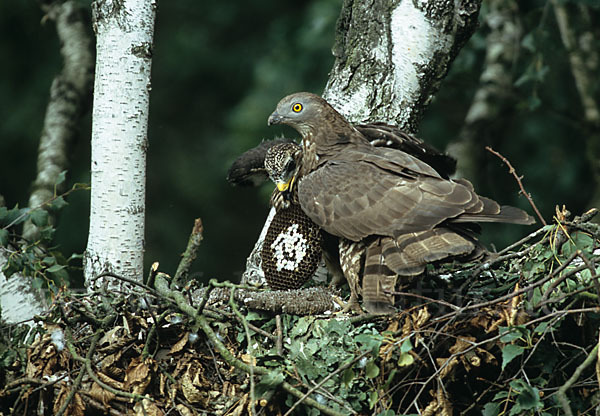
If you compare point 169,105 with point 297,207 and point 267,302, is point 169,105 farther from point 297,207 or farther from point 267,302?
point 267,302

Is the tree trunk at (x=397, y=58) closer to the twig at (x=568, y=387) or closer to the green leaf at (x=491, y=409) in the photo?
the green leaf at (x=491, y=409)

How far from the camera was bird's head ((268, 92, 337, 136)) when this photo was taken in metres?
4.09

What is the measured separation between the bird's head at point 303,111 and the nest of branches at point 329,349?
99 cm

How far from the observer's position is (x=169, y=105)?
9.38m

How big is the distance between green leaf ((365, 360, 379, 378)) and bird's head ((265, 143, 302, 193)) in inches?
52.3

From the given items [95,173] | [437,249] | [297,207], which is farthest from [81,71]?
[437,249]

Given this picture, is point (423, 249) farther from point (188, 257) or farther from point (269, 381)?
point (188, 257)

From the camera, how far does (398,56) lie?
430 cm

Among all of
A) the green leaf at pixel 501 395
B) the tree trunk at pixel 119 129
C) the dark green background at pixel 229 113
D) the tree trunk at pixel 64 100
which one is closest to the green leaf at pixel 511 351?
the green leaf at pixel 501 395

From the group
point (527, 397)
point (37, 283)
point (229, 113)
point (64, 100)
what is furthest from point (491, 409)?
point (229, 113)

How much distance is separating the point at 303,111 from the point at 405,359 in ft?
5.65

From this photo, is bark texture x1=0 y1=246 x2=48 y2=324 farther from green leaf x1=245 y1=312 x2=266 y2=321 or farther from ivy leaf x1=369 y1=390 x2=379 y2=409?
ivy leaf x1=369 y1=390 x2=379 y2=409

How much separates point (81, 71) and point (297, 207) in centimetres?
213

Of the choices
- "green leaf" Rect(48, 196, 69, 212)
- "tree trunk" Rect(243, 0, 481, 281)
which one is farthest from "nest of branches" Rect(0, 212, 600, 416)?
"tree trunk" Rect(243, 0, 481, 281)
